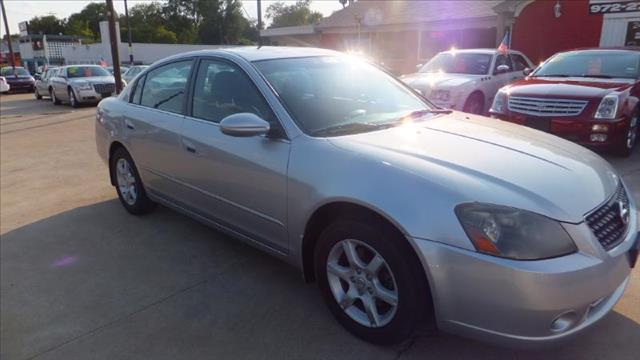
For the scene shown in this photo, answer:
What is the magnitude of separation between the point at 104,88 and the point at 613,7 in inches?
673

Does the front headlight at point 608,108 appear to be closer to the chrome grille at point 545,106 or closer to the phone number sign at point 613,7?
the chrome grille at point 545,106

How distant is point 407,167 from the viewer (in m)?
2.43

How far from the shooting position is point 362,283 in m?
2.65

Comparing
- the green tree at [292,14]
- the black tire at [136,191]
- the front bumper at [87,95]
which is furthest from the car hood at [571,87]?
the green tree at [292,14]

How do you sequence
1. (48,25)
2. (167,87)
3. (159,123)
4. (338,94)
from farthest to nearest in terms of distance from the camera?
(48,25)
(167,87)
(159,123)
(338,94)

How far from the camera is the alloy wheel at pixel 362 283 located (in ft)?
8.31

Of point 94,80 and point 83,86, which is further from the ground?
point 94,80

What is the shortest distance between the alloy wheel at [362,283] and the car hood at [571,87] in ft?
17.4

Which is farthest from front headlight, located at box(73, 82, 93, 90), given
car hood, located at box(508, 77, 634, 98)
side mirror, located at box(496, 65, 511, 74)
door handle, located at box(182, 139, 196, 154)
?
door handle, located at box(182, 139, 196, 154)

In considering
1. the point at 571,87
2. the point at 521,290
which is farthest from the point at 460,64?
the point at 521,290

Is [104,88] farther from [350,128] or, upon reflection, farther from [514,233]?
[514,233]

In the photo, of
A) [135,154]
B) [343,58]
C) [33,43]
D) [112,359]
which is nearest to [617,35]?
[343,58]

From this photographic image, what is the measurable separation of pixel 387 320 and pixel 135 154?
9.89 ft

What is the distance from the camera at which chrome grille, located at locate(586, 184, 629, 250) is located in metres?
2.29
